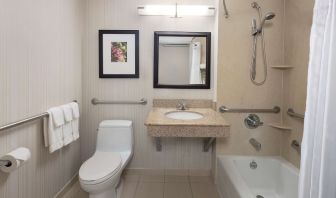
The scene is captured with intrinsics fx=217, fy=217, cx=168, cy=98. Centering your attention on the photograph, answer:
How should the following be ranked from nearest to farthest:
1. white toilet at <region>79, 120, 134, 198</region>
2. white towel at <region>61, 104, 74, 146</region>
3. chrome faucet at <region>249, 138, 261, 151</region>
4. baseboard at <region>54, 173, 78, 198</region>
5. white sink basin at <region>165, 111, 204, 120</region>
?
white toilet at <region>79, 120, 134, 198</region>
white towel at <region>61, 104, 74, 146</region>
baseboard at <region>54, 173, 78, 198</region>
chrome faucet at <region>249, 138, 261, 151</region>
white sink basin at <region>165, 111, 204, 120</region>

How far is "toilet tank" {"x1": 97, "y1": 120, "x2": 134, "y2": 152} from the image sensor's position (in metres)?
2.37

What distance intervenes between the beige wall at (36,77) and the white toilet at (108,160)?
344mm

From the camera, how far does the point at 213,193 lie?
2285 millimetres

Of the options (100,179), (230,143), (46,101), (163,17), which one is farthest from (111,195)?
(163,17)

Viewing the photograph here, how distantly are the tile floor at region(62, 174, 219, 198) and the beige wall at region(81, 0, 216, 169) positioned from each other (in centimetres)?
14

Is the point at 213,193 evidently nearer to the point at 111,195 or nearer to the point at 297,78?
the point at 111,195

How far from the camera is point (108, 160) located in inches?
79.7

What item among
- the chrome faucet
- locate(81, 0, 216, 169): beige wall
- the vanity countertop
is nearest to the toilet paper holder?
the vanity countertop

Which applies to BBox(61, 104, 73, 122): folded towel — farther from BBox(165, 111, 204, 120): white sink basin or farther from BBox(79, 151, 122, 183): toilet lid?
BBox(165, 111, 204, 120): white sink basin

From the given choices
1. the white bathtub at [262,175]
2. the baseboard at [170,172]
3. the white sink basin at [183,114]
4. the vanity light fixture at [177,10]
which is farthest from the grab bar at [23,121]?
the white bathtub at [262,175]

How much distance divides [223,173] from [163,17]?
5.94 feet

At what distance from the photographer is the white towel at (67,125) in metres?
1.95

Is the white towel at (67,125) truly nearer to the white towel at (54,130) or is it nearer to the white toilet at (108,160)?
the white towel at (54,130)

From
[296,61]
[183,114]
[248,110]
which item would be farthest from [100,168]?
[296,61]
